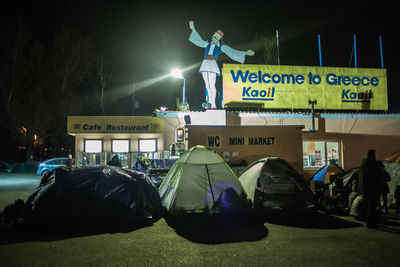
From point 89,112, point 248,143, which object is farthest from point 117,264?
point 89,112

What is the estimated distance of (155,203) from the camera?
7836mm

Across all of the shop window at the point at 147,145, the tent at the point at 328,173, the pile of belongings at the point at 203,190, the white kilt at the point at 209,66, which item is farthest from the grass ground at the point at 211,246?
the shop window at the point at 147,145

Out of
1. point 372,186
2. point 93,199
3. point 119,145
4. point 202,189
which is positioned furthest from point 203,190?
point 119,145

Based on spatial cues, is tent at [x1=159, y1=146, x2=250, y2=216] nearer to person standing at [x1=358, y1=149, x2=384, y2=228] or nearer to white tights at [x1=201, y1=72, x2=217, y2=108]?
person standing at [x1=358, y1=149, x2=384, y2=228]

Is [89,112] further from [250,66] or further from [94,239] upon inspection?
[94,239]

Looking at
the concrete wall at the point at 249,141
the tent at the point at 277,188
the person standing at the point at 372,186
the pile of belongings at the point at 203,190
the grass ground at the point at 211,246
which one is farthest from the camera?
the concrete wall at the point at 249,141

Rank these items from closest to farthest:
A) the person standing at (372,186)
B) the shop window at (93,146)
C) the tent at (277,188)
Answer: the person standing at (372,186), the tent at (277,188), the shop window at (93,146)

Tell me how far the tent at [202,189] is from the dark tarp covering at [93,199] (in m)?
0.61

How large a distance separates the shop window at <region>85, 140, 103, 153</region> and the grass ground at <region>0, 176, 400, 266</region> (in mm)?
11637

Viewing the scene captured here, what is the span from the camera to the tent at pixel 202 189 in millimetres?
7789

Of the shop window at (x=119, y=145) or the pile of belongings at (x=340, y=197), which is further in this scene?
the shop window at (x=119, y=145)

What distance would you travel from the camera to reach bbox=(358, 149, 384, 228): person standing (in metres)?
6.89

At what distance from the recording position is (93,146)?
59.3ft

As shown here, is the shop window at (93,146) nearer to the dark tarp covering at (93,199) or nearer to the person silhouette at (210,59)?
the person silhouette at (210,59)
